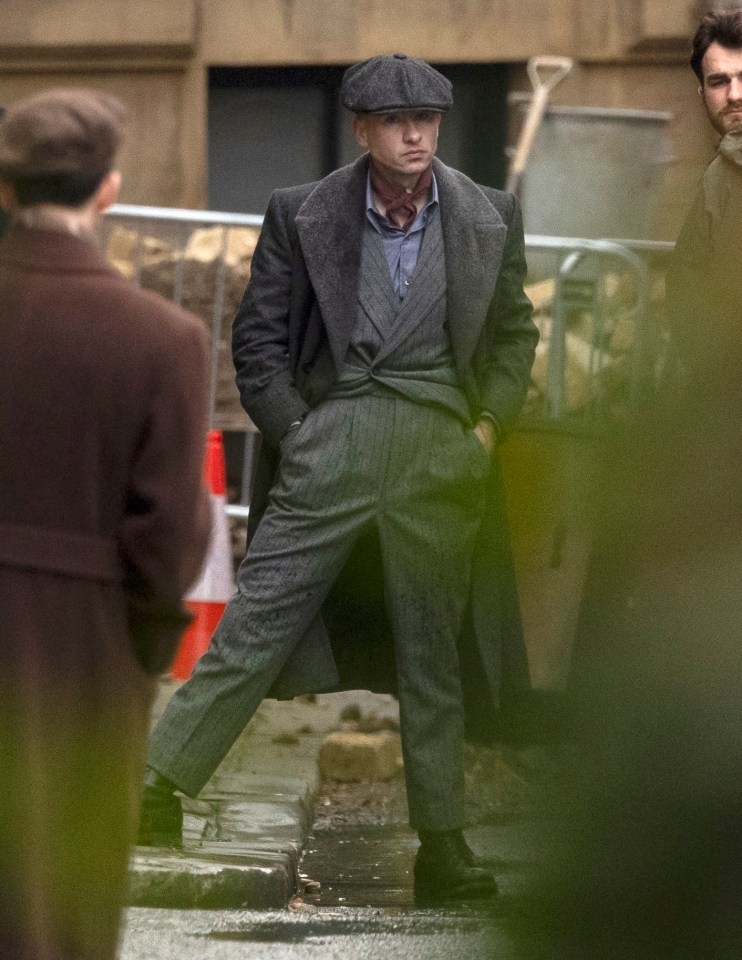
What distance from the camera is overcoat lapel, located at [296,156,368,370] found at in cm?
515

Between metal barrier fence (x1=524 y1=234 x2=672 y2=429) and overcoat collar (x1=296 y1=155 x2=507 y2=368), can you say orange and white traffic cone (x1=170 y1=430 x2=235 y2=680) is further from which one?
overcoat collar (x1=296 y1=155 x2=507 y2=368)

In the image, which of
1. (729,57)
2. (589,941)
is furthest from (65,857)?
(729,57)

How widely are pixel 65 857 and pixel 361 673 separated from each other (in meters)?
2.14

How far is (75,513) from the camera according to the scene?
10.7 ft

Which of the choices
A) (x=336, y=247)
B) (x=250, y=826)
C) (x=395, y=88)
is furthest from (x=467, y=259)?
(x=250, y=826)

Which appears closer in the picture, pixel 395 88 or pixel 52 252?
pixel 52 252

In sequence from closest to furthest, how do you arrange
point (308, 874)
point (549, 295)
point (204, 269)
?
point (308, 874) < point (549, 295) < point (204, 269)

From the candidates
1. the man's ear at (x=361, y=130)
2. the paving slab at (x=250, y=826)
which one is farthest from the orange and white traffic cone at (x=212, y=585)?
A: the man's ear at (x=361, y=130)

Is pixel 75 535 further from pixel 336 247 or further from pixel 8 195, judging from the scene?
pixel 336 247

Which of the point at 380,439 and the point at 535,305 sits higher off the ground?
the point at 380,439

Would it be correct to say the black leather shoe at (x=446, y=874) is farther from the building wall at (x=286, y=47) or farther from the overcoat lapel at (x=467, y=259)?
the building wall at (x=286, y=47)

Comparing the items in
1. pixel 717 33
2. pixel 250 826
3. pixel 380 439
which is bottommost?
pixel 250 826

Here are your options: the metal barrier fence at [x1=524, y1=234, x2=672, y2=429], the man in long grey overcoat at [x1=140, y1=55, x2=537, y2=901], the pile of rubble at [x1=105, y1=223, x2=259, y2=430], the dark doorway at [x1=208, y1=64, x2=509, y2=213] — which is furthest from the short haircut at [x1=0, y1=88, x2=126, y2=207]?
the dark doorway at [x1=208, y1=64, x2=509, y2=213]

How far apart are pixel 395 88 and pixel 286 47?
5702mm
